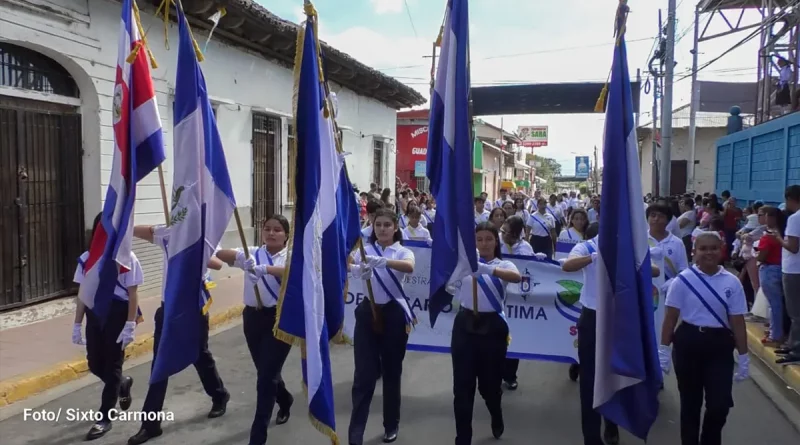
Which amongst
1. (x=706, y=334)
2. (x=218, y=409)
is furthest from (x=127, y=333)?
(x=706, y=334)

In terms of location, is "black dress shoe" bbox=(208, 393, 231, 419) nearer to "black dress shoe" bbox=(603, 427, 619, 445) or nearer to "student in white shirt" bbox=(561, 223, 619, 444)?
"student in white shirt" bbox=(561, 223, 619, 444)

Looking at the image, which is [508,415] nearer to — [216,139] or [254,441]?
[254,441]

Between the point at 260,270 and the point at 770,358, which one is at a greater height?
the point at 260,270

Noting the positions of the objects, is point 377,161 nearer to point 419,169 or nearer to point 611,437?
point 419,169

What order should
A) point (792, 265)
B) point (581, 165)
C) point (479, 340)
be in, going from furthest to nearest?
point (581, 165) < point (792, 265) < point (479, 340)

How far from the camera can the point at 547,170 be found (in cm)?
10888

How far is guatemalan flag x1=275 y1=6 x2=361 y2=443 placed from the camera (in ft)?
11.9

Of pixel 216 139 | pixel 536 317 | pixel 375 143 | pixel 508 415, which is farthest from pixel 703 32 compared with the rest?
pixel 216 139

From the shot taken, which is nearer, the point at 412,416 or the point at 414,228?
the point at 412,416

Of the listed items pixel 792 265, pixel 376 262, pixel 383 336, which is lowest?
pixel 383 336

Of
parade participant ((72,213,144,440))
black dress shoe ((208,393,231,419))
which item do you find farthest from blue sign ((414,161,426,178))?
parade participant ((72,213,144,440))

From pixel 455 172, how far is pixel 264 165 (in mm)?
9850

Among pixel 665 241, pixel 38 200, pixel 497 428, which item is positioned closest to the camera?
pixel 497 428

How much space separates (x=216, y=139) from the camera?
174 inches
